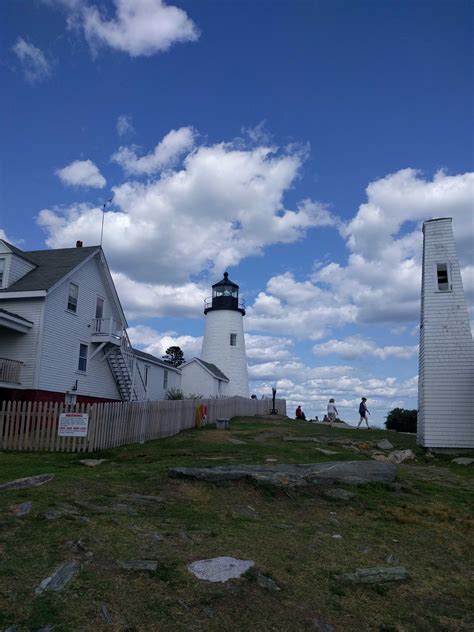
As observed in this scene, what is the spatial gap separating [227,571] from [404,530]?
3858 mm

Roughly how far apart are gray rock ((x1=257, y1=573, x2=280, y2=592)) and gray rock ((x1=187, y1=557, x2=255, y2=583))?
0.20m

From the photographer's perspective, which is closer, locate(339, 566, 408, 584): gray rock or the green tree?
locate(339, 566, 408, 584): gray rock

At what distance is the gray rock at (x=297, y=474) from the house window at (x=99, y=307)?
19799mm

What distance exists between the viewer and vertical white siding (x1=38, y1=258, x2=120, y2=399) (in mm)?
24469

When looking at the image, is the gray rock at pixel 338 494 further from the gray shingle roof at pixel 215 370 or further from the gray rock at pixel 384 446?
the gray shingle roof at pixel 215 370

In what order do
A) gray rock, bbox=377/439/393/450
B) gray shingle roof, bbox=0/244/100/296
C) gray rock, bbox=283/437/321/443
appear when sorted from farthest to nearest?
gray shingle roof, bbox=0/244/100/296 < gray rock, bbox=283/437/321/443 < gray rock, bbox=377/439/393/450

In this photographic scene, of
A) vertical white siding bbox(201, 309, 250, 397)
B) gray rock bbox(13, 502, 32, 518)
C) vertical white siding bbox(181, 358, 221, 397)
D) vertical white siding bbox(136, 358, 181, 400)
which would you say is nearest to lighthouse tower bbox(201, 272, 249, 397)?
vertical white siding bbox(201, 309, 250, 397)

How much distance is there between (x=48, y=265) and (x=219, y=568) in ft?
78.0

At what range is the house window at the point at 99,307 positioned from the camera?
29.2m

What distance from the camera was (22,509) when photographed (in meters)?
7.69

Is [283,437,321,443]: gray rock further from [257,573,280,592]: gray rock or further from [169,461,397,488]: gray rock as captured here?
[257,573,280,592]: gray rock

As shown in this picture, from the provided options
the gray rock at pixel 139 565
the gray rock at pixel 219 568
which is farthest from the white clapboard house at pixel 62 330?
the gray rock at pixel 219 568

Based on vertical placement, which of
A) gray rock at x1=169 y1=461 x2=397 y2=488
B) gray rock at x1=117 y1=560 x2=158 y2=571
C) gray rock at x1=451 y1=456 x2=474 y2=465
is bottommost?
gray rock at x1=117 y1=560 x2=158 y2=571

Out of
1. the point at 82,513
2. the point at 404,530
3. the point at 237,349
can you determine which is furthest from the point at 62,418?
the point at 237,349
